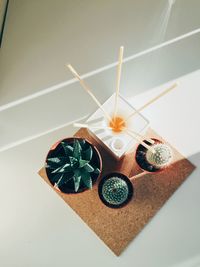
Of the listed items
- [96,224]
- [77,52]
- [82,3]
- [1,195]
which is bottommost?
[96,224]

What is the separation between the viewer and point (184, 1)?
1.23m

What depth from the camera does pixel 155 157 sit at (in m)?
0.97

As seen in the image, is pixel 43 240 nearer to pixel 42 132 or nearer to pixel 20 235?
pixel 20 235

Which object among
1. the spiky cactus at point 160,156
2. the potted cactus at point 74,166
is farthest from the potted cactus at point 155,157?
the potted cactus at point 74,166

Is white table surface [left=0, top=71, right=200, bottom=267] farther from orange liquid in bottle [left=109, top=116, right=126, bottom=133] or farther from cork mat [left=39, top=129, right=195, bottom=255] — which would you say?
orange liquid in bottle [left=109, top=116, right=126, bottom=133]

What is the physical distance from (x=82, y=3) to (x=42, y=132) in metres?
0.43

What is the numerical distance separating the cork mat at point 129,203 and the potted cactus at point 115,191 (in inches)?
1.5

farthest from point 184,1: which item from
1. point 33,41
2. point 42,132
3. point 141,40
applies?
point 42,132

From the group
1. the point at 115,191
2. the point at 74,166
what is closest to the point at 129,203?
the point at 115,191

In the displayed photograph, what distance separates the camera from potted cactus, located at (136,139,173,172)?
0.97 metres

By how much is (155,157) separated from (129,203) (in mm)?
142

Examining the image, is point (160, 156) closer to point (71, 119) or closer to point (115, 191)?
point (115, 191)

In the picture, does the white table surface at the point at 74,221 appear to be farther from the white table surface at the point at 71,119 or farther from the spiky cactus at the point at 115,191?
the spiky cactus at the point at 115,191

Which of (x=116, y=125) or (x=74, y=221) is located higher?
(x=116, y=125)
